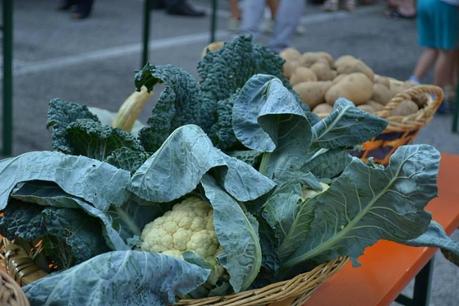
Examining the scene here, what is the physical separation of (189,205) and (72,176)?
0.18 meters

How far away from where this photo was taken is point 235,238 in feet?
3.79

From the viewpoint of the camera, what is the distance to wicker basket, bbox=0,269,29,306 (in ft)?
3.12

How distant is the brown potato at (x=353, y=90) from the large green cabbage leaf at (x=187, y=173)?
111cm

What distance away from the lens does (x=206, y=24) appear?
27.1 feet

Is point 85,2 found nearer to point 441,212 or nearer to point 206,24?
point 206,24

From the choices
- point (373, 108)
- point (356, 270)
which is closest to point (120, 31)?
point (373, 108)

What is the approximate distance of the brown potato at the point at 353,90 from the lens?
229cm

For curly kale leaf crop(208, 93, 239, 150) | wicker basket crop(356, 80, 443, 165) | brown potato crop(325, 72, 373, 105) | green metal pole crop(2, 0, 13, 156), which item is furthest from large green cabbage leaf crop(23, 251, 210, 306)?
green metal pole crop(2, 0, 13, 156)

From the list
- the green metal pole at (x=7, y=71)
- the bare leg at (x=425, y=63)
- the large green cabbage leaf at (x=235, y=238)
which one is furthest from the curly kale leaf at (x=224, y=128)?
the bare leg at (x=425, y=63)

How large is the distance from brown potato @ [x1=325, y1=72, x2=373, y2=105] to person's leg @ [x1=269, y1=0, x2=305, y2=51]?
11.8 feet

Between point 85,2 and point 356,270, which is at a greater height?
point 356,270

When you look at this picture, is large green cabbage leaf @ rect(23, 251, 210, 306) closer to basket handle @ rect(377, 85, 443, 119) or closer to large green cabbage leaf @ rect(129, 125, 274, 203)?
large green cabbage leaf @ rect(129, 125, 274, 203)

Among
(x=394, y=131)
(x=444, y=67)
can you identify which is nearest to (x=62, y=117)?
(x=394, y=131)

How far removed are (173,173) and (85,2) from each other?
707cm
